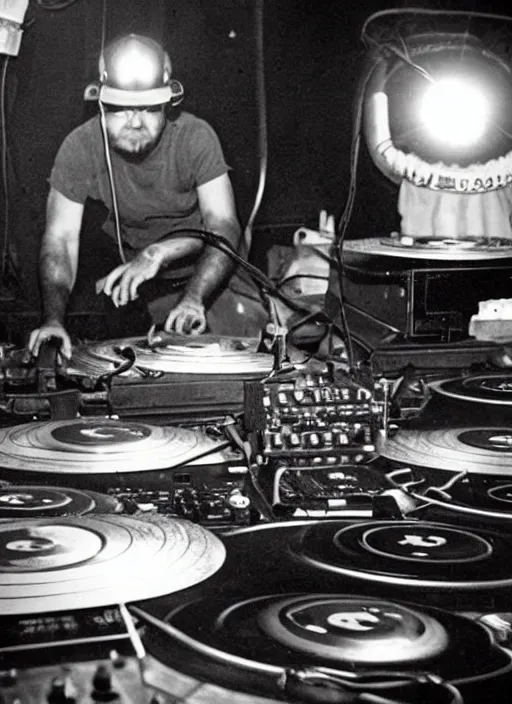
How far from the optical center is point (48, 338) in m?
2.65

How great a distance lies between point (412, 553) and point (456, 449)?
55 centimetres

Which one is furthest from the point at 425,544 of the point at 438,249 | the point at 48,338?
the point at 48,338

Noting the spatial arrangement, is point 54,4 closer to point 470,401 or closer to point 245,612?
point 470,401

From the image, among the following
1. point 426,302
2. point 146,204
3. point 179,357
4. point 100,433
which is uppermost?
point 146,204

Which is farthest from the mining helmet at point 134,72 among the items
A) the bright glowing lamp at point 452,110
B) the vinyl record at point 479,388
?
the vinyl record at point 479,388

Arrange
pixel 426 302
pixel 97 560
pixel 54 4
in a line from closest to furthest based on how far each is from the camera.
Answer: pixel 97 560 → pixel 426 302 → pixel 54 4

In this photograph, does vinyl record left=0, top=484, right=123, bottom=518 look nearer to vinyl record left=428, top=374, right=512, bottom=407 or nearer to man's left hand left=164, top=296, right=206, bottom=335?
vinyl record left=428, top=374, right=512, bottom=407

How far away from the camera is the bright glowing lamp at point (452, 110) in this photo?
3.28 m

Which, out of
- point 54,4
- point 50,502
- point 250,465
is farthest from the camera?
point 54,4

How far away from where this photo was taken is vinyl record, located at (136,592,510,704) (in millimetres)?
976

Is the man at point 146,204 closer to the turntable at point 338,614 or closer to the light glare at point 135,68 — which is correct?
the light glare at point 135,68

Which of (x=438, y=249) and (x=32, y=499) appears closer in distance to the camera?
(x=32, y=499)

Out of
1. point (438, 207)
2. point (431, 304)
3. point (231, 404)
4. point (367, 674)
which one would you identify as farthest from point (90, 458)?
point (438, 207)

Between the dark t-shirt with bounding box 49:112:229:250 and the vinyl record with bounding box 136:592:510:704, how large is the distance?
2.04m
